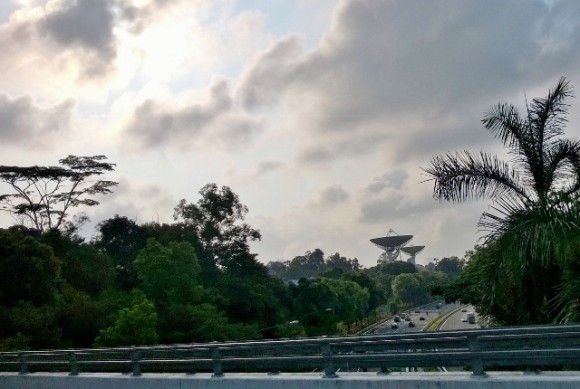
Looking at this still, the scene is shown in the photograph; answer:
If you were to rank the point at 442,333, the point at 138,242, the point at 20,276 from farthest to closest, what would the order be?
the point at 138,242, the point at 20,276, the point at 442,333

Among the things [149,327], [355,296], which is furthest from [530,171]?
[355,296]

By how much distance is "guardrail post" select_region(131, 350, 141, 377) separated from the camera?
43.5 ft

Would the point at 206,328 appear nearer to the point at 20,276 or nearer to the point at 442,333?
the point at 20,276

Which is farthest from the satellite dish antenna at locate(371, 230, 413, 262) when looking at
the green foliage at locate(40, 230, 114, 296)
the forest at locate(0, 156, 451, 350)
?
the green foliage at locate(40, 230, 114, 296)

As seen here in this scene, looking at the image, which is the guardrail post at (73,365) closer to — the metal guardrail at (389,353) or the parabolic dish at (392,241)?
the metal guardrail at (389,353)

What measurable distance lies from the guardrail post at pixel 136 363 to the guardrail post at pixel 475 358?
23.0ft

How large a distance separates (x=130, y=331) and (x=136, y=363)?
33867 millimetres

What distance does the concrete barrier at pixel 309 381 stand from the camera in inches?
298

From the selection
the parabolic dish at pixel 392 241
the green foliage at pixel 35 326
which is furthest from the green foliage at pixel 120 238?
the parabolic dish at pixel 392 241

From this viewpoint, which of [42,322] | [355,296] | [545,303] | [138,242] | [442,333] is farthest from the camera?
[355,296]

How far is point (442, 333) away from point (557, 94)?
28.0 ft

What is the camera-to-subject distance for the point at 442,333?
9289 mm

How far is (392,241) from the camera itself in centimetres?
19162

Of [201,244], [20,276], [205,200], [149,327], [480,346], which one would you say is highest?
[205,200]
